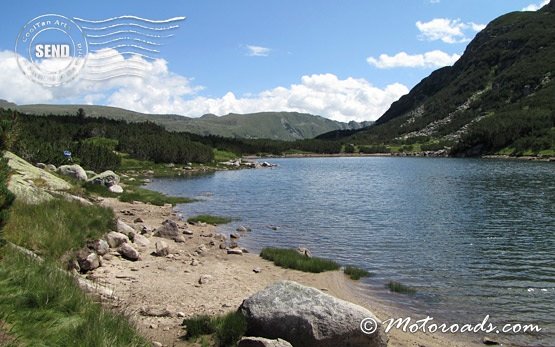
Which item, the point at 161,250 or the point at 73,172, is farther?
the point at 73,172

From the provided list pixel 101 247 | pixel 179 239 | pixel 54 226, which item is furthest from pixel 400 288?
pixel 54 226

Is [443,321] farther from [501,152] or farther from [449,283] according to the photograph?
[501,152]

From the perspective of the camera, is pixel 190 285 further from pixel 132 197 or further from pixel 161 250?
pixel 132 197

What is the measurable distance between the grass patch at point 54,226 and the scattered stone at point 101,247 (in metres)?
0.41

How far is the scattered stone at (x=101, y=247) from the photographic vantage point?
18156mm

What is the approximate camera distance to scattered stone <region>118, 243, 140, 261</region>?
19.4m

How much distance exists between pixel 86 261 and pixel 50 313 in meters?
8.83

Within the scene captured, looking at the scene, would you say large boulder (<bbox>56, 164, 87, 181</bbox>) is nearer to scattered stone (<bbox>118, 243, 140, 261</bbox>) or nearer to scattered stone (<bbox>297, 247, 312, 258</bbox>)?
scattered stone (<bbox>118, 243, 140, 261</bbox>)

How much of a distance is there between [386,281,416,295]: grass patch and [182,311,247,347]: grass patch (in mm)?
9483

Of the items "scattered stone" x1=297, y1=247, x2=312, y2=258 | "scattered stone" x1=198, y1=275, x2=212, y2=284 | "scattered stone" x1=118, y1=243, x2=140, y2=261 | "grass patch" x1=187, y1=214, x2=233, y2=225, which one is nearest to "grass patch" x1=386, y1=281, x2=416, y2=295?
"scattered stone" x1=297, y1=247, x2=312, y2=258

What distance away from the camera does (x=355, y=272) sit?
70.5 feet

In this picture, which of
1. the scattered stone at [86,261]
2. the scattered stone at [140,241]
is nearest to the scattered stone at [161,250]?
the scattered stone at [140,241]

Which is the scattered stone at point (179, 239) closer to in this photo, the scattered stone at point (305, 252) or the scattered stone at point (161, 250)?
the scattered stone at point (161, 250)

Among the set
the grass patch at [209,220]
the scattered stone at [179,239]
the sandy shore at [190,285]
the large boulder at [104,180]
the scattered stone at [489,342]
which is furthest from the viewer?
the large boulder at [104,180]
